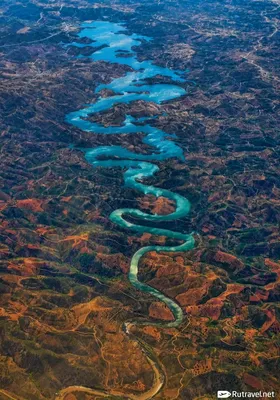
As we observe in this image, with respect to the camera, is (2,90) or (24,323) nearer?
(24,323)

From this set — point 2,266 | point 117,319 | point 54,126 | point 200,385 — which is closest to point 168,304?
point 117,319

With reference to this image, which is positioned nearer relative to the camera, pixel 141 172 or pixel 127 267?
pixel 127 267

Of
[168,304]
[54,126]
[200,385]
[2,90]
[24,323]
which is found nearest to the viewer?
[200,385]

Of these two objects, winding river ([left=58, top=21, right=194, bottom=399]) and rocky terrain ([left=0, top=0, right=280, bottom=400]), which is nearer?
rocky terrain ([left=0, top=0, right=280, bottom=400])

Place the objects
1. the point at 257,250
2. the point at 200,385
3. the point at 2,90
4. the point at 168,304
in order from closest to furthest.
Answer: the point at 200,385
the point at 168,304
the point at 257,250
the point at 2,90

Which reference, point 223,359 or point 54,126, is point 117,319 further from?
point 54,126

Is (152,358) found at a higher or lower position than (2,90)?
lower

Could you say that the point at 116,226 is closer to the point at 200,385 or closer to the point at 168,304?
the point at 168,304

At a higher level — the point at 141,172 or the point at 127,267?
the point at 127,267

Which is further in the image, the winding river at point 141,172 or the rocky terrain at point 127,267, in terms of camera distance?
the winding river at point 141,172

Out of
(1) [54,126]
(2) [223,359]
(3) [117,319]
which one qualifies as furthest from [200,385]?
(1) [54,126]
